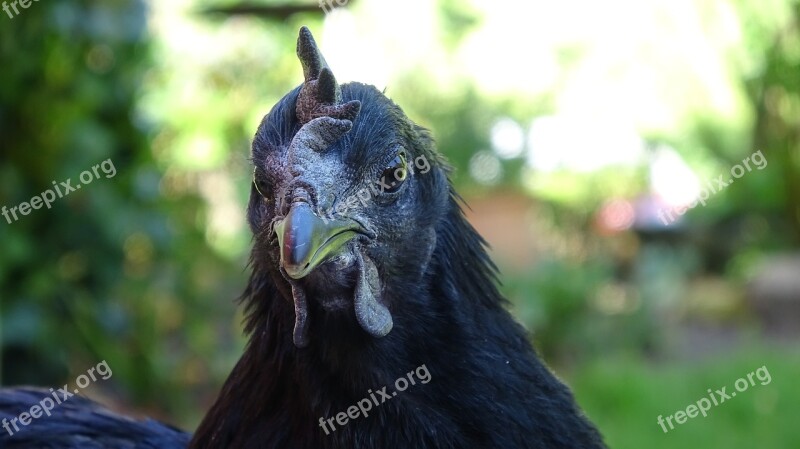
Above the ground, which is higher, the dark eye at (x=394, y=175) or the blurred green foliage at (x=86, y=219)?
the blurred green foliage at (x=86, y=219)

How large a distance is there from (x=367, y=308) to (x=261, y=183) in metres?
0.35

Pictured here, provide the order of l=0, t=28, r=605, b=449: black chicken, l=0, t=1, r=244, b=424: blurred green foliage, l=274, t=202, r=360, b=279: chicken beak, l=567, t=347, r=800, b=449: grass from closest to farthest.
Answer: l=274, t=202, r=360, b=279: chicken beak
l=0, t=28, r=605, b=449: black chicken
l=0, t=1, r=244, b=424: blurred green foliage
l=567, t=347, r=800, b=449: grass

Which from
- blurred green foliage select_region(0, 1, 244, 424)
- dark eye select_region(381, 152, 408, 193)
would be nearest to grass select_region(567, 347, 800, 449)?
blurred green foliage select_region(0, 1, 244, 424)

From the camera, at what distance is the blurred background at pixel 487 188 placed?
525 centimetres

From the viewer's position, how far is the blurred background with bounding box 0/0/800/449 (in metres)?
5.25

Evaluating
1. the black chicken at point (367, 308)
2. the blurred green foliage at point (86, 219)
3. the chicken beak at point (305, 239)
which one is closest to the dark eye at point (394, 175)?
the black chicken at point (367, 308)

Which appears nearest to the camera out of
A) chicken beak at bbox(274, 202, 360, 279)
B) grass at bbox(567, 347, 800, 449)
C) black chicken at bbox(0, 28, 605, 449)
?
chicken beak at bbox(274, 202, 360, 279)

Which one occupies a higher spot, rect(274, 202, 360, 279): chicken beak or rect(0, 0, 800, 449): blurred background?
rect(0, 0, 800, 449): blurred background

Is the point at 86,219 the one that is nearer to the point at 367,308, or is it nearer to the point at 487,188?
the point at 367,308

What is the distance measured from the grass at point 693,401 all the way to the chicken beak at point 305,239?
3.87 m

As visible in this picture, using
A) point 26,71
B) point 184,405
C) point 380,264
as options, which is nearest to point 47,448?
point 380,264

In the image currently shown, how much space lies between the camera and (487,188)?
36.6 ft

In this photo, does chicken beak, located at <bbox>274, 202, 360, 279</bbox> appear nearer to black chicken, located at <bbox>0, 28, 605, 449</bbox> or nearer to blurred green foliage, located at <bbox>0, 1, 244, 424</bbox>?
black chicken, located at <bbox>0, 28, 605, 449</bbox>

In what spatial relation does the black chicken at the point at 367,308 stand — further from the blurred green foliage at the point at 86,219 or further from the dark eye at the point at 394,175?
the blurred green foliage at the point at 86,219
